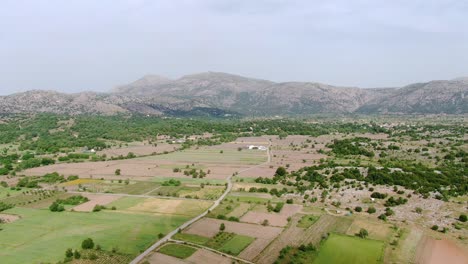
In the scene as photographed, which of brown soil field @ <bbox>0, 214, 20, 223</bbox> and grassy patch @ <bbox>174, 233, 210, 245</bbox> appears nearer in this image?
grassy patch @ <bbox>174, 233, 210, 245</bbox>

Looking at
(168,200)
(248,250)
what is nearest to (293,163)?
(168,200)

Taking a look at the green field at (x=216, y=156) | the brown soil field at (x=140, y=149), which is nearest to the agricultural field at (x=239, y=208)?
the green field at (x=216, y=156)

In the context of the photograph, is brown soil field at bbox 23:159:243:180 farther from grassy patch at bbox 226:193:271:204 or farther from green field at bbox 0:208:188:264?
green field at bbox 0:208:188:264

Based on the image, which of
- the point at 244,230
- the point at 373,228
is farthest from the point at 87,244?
the point at 373,228

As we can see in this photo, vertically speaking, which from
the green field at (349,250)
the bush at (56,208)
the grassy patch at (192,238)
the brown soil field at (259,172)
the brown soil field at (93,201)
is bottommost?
the green field at (349,250)

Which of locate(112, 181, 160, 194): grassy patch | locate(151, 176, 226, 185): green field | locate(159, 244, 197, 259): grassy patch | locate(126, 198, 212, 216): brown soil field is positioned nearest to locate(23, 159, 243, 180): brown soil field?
locate(151, 176, 226, 185): green field

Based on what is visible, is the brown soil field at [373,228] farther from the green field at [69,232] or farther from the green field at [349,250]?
the green field at [69,232]
